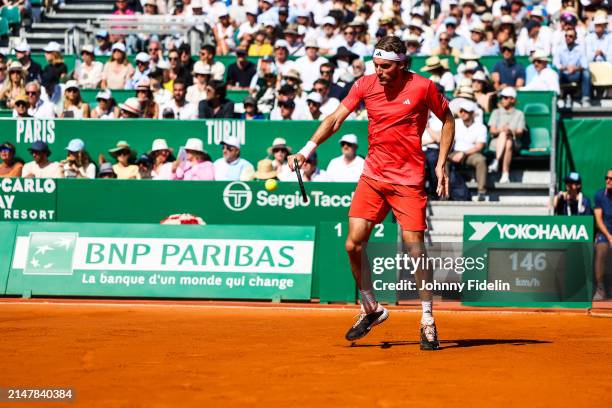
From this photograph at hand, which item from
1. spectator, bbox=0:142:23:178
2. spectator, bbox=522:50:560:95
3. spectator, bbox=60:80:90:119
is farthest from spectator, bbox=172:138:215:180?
spectator, bbox=522:50:560:95

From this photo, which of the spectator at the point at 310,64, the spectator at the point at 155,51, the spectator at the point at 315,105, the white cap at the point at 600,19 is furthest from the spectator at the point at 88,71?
the white cap at the point at 600,19

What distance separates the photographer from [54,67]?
64.6 feet

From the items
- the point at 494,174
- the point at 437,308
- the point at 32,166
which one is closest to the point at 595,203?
the point at 494,174

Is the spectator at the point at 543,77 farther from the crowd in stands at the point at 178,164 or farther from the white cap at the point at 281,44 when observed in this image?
the white cap at the point at 281,44

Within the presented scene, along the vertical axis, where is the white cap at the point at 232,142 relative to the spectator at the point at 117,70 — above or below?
below

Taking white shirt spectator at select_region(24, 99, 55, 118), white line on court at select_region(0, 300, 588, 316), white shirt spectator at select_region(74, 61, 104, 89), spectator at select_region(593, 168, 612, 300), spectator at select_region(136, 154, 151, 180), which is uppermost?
white shirt spectator at select_region(74, 61, 104, 89)

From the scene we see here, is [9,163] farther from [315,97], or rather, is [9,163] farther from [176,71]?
[315,97]

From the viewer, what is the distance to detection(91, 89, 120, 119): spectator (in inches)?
714

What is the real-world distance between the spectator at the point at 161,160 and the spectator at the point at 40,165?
1421mm

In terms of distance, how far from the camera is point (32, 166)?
17.0 meters

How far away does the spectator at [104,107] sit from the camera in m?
18.1

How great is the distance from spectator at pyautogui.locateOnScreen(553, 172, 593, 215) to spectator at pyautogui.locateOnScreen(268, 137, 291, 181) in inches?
153

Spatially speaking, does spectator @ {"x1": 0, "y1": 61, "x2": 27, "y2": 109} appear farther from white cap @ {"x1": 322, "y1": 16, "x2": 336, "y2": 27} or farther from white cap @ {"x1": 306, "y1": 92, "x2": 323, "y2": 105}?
white cap @ {"x1": 322, "y1": 16, "x2": 336, "y2": 27}

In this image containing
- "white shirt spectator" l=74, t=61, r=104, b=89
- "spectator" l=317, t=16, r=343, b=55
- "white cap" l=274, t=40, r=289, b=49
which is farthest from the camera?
"spectator" l=317, t=16, r=343, b=55
